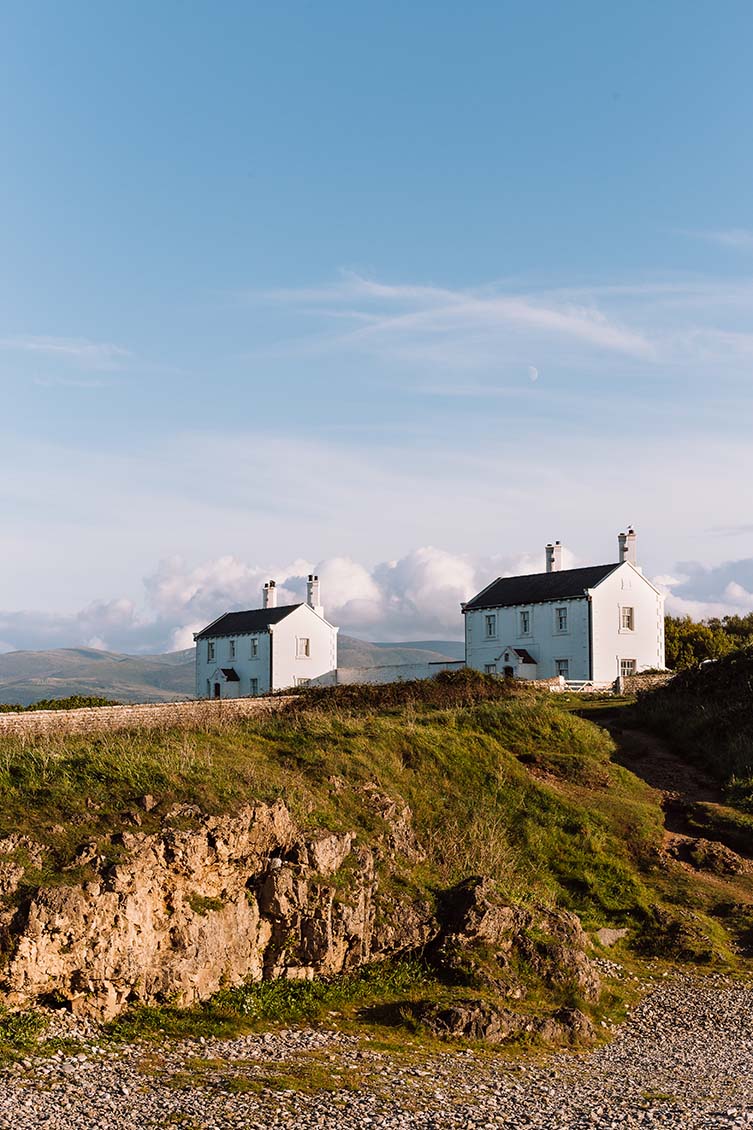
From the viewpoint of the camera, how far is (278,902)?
17.9 metres

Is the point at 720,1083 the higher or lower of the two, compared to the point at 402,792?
lower

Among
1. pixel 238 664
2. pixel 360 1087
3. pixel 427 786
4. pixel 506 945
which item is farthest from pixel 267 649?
pixel 360 1087

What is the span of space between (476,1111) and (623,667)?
48.8 m

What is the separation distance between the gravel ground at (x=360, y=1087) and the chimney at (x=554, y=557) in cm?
5036

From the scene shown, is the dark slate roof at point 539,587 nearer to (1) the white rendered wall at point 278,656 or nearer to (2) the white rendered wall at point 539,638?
(2) the white rendered wall at point 539,638

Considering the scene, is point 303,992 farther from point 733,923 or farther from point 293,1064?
point 733,923

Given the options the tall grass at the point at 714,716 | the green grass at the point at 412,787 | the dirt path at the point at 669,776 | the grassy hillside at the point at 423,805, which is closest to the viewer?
the grassy hillside at the point at 423,805

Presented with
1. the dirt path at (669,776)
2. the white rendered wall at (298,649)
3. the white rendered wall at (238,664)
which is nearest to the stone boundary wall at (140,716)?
the dirt path at (669,776)

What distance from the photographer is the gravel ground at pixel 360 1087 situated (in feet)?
39.8

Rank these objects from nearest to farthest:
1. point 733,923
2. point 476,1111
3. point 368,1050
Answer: point 476,1111 → point 368,1050 → point 733,923

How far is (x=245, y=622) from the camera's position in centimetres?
7250

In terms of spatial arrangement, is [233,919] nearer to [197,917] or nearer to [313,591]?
[197,917]

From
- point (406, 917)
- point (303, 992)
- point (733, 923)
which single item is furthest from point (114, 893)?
point (733, 923)

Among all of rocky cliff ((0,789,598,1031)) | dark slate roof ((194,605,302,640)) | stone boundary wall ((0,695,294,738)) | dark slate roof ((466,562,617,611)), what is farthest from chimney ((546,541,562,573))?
rocky cliff ((0,789,598,1031))
